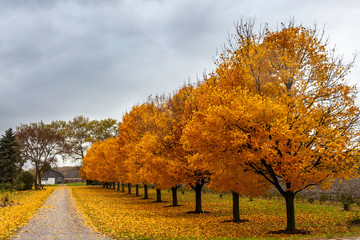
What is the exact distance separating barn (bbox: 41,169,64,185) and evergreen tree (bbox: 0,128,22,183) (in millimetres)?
60462

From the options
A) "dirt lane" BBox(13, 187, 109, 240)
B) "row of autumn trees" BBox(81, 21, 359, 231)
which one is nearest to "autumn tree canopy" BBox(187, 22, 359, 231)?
"row of autumn trees" BBox(81, 21, 359, 231)

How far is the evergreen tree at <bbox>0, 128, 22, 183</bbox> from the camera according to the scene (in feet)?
150

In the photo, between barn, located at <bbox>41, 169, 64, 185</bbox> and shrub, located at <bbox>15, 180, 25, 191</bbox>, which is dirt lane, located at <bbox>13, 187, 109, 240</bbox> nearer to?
shrub, located at <bbox>15, 180, 25, 191</bbox>

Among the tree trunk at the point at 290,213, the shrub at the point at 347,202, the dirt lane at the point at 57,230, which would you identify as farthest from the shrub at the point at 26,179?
the tree trunk at the point at 290,213

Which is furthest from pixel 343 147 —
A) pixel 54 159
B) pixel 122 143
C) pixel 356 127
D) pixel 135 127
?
pixel 54 159

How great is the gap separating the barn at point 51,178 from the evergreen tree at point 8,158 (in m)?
60.5

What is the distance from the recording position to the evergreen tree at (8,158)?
150 ft

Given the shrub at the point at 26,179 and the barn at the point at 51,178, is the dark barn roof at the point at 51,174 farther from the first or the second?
the shrub at the point at 26,179

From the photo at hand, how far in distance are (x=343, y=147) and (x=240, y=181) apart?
451 cm

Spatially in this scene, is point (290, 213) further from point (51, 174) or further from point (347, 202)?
point (51, 174)

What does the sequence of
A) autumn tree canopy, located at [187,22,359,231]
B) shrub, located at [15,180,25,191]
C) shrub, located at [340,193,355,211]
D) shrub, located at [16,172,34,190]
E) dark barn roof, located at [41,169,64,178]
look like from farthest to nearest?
1. dark barn roof, located at [41,169,64,178]
2. shrub, located at [16,172,34,190]
3. shrub, located at [15,180,25,191]
4. shrub, located at [340,193,355,211]
5. autumn tree canopy, located at [187,22,359,231]

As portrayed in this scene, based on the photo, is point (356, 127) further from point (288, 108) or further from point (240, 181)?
point (240, 181)

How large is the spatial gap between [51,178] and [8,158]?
210ft

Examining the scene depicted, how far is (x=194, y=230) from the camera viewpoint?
1373 cm
